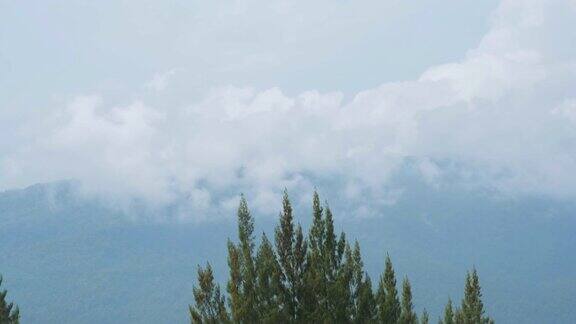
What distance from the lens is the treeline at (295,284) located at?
32781 millimetres

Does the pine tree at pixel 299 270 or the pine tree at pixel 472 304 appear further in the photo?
the pine tree at pixel 472 304

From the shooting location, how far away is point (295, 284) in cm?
3306

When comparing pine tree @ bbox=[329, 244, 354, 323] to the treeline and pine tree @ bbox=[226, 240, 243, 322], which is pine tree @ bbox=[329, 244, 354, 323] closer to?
the treeline

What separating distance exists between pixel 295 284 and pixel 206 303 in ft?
15.1

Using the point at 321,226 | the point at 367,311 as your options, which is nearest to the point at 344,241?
the point at 321,226

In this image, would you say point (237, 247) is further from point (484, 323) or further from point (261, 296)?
point (484, 323)

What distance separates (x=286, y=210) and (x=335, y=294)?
4398mm

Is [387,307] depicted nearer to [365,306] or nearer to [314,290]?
[365,306]

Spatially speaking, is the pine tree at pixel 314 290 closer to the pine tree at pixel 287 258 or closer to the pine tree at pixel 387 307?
the pine tree at pixel 287 258

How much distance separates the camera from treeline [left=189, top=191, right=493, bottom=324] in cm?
3278

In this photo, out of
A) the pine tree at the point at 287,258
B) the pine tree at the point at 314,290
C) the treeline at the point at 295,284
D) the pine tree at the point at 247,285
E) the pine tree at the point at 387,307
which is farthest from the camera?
the pine tree at the point at 387,307

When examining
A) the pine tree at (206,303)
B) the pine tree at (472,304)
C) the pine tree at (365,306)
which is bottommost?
the pine tree at (365,306)

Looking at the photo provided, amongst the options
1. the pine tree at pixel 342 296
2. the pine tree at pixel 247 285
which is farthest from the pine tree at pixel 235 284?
the pine tree at pixel 342 296

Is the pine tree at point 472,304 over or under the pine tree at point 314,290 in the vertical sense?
over
